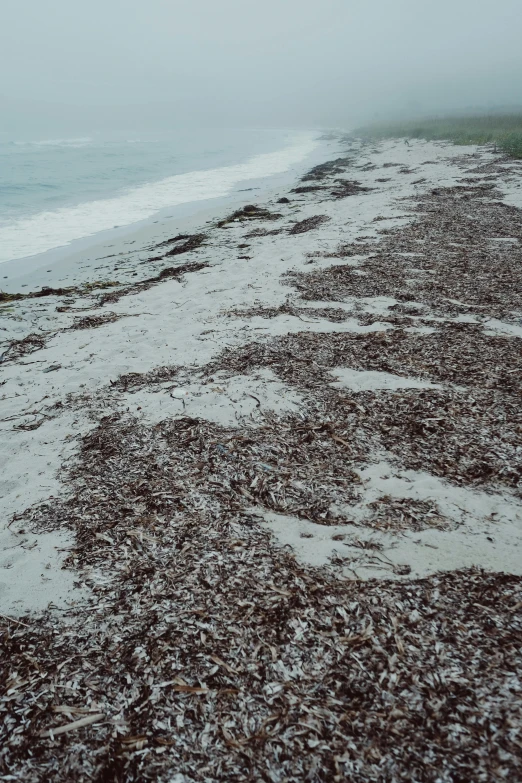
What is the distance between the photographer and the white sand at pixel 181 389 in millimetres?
2826

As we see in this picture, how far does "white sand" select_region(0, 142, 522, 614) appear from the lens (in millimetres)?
2826

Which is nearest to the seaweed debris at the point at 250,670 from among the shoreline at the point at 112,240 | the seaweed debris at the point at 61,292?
the seaweed debris at the point at 61,292

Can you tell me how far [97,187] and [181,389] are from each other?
25346 millimetres

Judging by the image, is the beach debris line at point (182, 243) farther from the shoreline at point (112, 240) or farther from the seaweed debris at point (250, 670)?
the seaweed debris at point (250, 670)

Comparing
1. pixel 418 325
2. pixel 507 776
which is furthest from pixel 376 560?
pixel 418 325

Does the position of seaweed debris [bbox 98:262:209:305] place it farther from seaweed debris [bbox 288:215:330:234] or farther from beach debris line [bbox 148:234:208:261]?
seaweed debris [bbox 288:215:330:234]

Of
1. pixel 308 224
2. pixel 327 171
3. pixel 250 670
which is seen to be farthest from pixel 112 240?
pixel 327 171

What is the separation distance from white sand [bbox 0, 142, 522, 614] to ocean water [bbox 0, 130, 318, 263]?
4971 mm

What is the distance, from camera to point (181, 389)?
4836 millimetres

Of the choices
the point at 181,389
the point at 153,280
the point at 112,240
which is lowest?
the point at 181,389

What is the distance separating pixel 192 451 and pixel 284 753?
7.78 ft

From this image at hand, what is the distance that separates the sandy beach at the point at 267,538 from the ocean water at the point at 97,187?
33.3 ft

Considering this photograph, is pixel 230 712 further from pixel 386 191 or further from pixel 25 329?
pixel 386 191

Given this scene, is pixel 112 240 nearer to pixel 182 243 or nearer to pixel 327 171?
pixel 182 243
